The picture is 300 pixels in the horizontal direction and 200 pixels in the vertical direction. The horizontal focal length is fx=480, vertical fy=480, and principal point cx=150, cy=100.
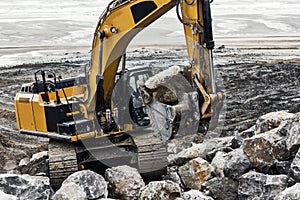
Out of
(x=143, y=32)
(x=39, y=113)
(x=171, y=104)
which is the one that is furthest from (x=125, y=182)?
(x=143, y=32)

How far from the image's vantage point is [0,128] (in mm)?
11148

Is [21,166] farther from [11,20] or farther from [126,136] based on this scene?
[11,20]

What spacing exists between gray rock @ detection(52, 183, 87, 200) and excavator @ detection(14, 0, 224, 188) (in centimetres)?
113

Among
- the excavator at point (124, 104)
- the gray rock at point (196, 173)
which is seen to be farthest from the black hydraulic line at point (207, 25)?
the gray rock at point (196, 173)

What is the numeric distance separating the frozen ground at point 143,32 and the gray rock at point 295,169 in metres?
13.8

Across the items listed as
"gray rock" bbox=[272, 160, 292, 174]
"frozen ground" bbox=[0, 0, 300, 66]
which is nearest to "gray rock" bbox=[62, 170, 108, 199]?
"gray rock" bbox=[272, 160, 292, 174]

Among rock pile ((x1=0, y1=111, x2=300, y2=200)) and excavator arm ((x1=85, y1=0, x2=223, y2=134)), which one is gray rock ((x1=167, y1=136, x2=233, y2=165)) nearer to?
rock pile ((x1=0, y1=111, x2=300, y2=200))

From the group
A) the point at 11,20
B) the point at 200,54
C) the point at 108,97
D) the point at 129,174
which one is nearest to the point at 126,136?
the point at 108,97

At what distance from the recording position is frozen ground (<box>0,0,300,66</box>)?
21.7 m

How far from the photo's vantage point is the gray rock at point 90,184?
5.80 metres

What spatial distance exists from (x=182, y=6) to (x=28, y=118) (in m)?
3.40

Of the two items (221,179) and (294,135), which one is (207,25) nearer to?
(294,135)

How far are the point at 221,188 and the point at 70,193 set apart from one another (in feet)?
6.00

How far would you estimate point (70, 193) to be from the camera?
5.48 meters
